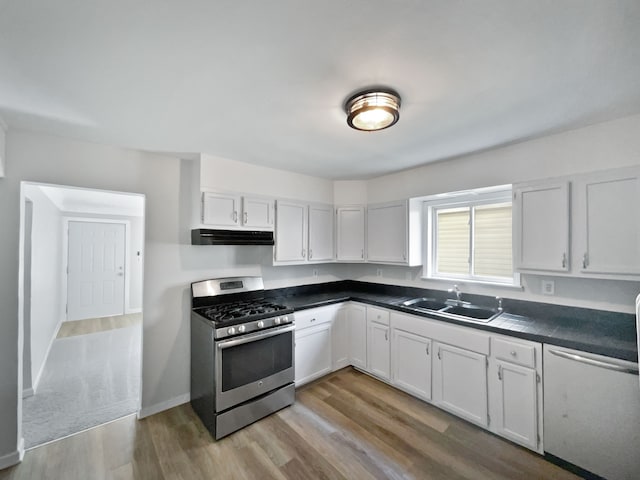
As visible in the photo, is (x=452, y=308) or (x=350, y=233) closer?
(x=452, y=308)

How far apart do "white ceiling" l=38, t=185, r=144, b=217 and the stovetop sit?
2757mm

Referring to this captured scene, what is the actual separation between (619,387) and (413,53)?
2295 mm

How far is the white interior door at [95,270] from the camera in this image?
216 inches

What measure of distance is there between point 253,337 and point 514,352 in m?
2.10

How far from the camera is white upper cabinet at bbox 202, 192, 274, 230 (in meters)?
2.62

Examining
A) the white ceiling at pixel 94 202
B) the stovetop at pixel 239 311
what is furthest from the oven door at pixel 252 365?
the white ceiling at pixel 94 202

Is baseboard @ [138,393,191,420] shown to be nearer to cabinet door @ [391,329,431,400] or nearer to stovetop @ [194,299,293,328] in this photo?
stovetop @ [194,299,293,328]

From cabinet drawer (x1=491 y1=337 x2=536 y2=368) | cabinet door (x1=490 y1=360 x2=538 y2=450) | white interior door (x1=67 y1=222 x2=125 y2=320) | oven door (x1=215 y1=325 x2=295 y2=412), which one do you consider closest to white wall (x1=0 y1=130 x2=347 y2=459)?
oven door (x1=215 y1=325 x2=295 y2=412)

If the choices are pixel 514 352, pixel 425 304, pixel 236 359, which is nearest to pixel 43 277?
pixel 236 359

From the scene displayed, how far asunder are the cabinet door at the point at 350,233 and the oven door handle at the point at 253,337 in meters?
1.30

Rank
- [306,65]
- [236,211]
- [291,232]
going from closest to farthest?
[306,65], [236,211], [291,232]

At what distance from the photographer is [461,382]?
2324 millimetres

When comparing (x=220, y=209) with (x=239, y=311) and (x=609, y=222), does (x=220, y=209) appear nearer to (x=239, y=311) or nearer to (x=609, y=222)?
(x=239, y=311)

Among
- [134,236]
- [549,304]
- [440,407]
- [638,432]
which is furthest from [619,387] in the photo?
[134,236]
